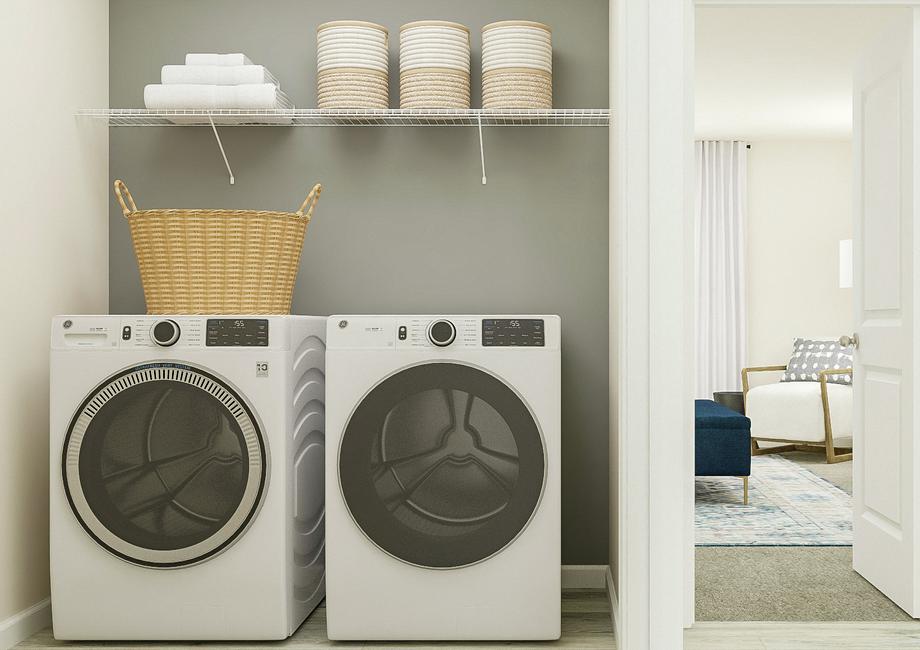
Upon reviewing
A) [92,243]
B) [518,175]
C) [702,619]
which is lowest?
[702,619]

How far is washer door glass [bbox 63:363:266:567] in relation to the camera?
7.13ft

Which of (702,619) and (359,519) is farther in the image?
(702,619)

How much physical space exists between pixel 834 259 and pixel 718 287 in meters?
0.94

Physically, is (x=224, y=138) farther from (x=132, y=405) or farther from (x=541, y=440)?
(x=541, y=440)

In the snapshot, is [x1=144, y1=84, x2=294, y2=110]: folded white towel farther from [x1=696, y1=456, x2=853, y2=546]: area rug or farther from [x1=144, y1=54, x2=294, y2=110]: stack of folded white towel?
[x1=696, y1=456, x2=853, y2=546]: area rug

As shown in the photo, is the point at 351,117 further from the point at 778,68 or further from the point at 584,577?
the point at 778,68

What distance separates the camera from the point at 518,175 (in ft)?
9.00

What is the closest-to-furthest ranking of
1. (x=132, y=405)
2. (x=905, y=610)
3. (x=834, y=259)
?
(x=132, y=405)
(x=905, y=610)
(x=834, y=259)

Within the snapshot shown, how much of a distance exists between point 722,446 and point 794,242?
3308 millimetres

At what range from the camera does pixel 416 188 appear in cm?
276

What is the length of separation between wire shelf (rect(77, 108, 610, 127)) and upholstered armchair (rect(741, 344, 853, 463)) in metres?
3.53

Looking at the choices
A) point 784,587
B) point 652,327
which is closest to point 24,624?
point 652,327

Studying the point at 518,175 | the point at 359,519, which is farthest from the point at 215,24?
the point at 359,519

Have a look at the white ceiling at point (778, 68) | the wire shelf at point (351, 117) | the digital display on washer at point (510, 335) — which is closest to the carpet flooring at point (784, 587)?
the digital display on washer at point (510, 335)
